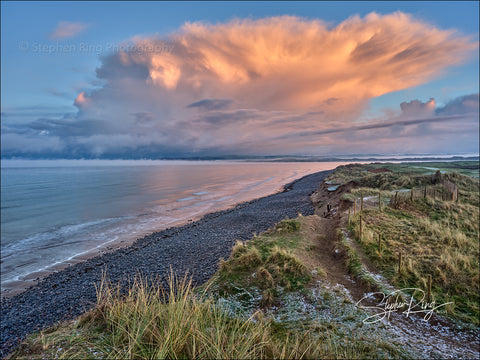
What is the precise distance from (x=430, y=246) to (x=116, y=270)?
16.0 metres

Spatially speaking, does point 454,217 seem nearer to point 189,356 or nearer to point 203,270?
point 203,270

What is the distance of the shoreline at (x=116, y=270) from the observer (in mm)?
8875

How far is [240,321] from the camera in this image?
15.5ft

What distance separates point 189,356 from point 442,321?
23.1 ft

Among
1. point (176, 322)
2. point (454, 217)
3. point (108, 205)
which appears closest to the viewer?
point (176, 322)

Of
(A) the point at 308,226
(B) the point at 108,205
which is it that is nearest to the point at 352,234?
(A) the point at 308,226

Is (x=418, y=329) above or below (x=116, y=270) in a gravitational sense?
above

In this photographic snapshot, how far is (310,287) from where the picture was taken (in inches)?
290
